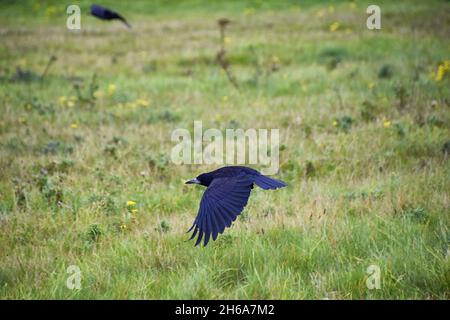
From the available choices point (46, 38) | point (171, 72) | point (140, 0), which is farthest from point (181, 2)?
point (171, 72)

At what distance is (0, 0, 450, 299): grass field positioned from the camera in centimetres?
352

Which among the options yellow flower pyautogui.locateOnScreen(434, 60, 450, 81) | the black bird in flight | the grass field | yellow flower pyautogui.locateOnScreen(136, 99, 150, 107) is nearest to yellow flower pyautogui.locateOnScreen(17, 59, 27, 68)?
the grass field

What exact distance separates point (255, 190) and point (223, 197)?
1.64 m

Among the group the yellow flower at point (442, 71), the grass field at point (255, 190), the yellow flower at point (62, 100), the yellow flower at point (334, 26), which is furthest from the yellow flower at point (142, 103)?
the yellow flower at point (334, 26)

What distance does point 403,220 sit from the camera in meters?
4.26

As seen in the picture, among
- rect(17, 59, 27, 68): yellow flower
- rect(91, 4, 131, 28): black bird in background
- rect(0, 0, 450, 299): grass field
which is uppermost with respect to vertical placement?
rect(91, 4, 131, 28): black bird in background

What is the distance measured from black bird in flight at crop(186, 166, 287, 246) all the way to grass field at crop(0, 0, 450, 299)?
30 centimetres

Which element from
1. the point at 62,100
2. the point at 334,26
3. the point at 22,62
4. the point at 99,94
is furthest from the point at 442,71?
the point at 22,62

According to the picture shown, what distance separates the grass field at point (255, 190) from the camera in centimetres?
352

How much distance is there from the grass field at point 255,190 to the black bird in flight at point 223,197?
0.99ft

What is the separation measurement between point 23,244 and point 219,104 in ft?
17.1

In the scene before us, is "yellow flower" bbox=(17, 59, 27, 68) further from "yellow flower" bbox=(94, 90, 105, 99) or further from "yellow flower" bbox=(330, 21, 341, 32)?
"yellow flower" bbox=(330, 21, 341, 32)

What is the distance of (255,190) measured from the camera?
5383 millimetres
